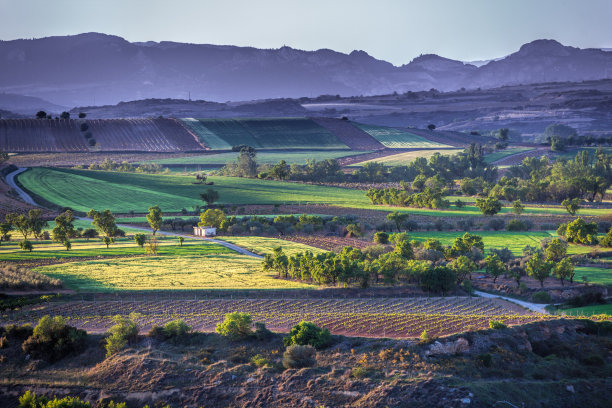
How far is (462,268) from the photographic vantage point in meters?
60.3

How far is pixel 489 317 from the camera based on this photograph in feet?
157

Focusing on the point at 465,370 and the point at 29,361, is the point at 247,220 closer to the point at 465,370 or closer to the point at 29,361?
the point at 29,361

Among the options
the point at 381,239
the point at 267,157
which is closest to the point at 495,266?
the point at 381,239

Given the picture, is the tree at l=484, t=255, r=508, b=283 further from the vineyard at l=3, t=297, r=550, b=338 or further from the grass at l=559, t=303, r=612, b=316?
the grass at l=559, t=303, r=612, b=316

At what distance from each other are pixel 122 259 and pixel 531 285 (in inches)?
1586

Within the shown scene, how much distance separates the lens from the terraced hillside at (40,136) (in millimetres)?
165250

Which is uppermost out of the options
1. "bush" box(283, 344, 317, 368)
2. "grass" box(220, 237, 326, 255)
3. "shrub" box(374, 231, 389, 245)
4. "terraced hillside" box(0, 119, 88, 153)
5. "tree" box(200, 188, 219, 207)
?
"terraced hillside" box(0, 119, 88, 153)

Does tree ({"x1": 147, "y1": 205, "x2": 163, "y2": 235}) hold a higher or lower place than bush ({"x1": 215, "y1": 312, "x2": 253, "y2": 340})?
higher

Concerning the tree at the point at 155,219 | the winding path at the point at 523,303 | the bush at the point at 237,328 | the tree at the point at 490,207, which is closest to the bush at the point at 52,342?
the bush at the point at 237,328

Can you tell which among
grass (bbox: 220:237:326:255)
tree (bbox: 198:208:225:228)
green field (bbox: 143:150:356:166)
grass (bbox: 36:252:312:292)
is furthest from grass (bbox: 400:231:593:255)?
green field (bbox: 143:150:356:166)

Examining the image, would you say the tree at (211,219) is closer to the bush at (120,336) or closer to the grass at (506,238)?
the grass at (506,238)

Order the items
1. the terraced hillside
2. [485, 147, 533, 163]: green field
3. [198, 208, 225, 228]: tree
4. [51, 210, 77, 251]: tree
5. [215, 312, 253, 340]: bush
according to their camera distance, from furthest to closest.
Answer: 1. [485, 147, 533, 163]: green field
2. the terraced hillside
3. [198, 208, 225, 228]: tree
4. [51, 210, 77, 251]: tree
5. [215, 312, 253, 340]: bush

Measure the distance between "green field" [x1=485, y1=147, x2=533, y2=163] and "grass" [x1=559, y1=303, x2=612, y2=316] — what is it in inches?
4584

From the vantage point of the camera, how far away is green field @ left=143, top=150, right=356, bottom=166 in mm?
163500
